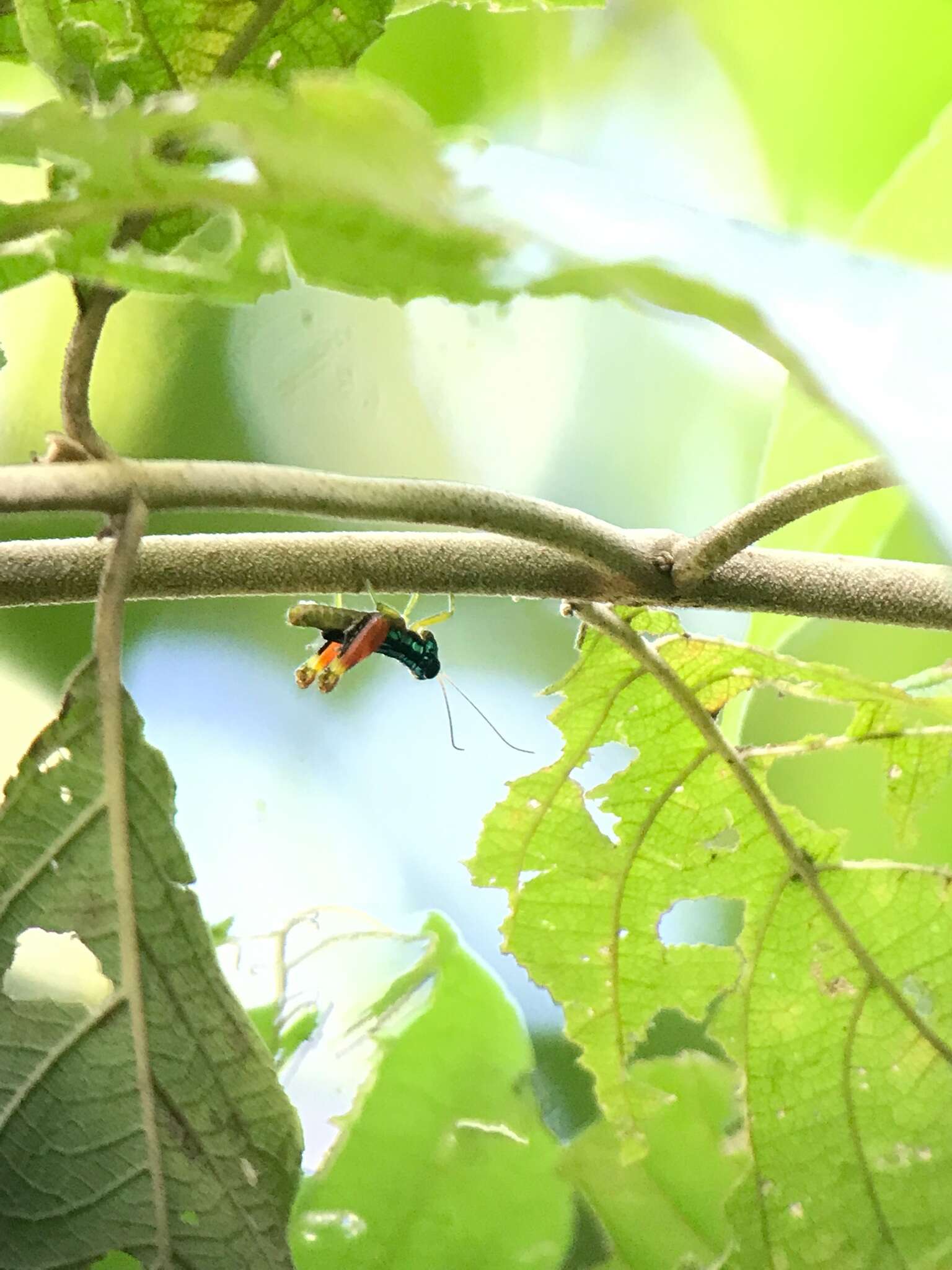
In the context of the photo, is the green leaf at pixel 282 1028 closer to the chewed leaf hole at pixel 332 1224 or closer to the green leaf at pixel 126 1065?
the chewed leaf hole at pixel 332 1224

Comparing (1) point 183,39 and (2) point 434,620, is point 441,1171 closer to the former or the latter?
(2) point 434,620

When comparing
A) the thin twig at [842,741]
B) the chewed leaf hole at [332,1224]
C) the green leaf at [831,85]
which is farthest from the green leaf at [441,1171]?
the green leaf at [831,85]

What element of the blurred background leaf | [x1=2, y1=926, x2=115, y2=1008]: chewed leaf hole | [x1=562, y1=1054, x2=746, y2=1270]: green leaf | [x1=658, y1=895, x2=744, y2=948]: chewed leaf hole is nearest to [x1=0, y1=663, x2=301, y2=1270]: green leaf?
[x1=2, y1=926, x2=115, y2=1008]: chewed leaf hole

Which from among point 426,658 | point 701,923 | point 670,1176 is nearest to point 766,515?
point 426,658

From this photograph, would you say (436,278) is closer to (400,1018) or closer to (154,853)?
(154,853)

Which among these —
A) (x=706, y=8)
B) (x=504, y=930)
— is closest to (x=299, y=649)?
(x=504, y=930)
